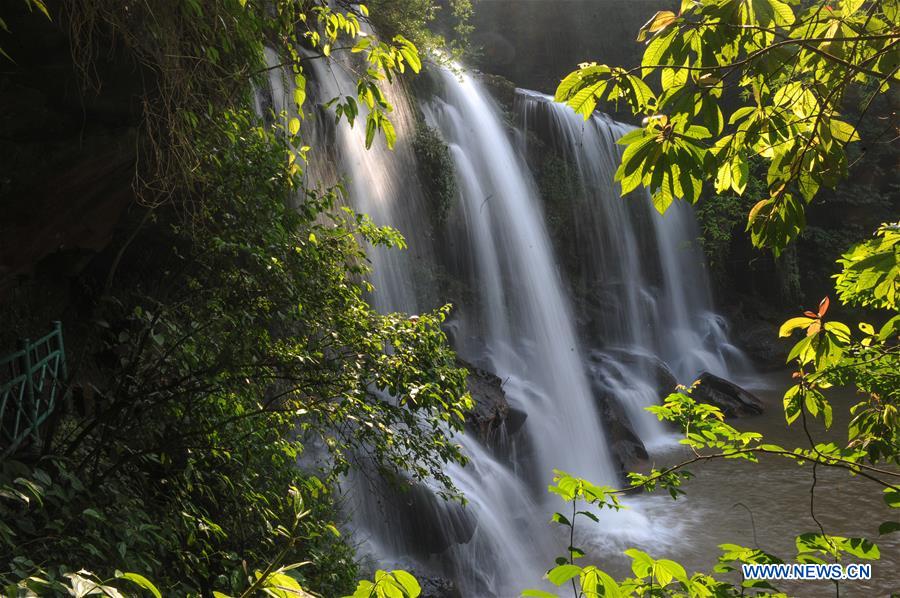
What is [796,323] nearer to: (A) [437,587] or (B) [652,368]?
(A) [437,587]

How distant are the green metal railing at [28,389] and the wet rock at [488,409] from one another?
4.70m

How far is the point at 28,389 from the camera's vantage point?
311 cm

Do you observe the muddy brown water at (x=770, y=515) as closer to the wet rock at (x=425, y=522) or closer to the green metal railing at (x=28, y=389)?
the wet rock at (x=425, y=522)

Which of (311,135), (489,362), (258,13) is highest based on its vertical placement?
(311,135)

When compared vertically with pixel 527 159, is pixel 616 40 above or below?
above

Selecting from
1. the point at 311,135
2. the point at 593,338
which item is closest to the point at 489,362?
the point at 593,338

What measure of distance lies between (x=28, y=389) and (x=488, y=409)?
5468 millimetres

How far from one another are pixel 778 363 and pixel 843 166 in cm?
Result: 1535

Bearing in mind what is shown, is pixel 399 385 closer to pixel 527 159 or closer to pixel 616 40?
pixel 527 159

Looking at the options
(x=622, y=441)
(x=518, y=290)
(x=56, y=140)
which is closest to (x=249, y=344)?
(x=56, y=140)

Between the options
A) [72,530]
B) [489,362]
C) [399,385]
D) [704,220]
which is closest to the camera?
[72,530]

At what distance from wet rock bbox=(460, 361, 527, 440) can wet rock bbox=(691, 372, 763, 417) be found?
4805 mm

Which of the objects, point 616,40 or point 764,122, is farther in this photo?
point 616,40

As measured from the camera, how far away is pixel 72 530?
253 cm
